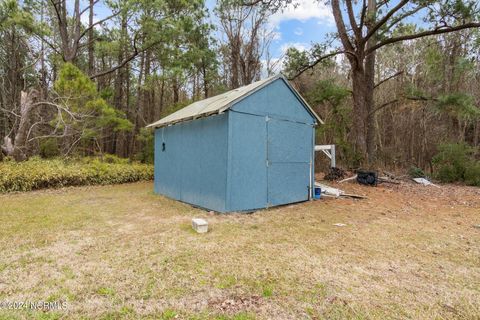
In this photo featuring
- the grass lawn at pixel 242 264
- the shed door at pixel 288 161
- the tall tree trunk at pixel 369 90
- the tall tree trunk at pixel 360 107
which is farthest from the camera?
the tall tree trunk at pixel 369 90

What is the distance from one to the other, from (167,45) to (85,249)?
11553 mm

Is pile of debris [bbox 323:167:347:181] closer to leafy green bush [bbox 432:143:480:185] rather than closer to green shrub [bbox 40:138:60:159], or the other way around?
leafy green bush [bbox 432:143:480:185]

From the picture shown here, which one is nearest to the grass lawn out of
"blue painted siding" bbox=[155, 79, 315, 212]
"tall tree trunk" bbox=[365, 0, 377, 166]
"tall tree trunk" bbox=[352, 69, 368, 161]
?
"blue painted siding" bbox=[155, 79, 315, 212]

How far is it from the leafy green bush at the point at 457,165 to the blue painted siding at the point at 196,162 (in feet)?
32.5

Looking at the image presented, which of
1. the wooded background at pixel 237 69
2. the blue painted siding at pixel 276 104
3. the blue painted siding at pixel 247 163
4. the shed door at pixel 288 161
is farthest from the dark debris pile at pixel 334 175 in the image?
the blue painted siding at pixel 247 163

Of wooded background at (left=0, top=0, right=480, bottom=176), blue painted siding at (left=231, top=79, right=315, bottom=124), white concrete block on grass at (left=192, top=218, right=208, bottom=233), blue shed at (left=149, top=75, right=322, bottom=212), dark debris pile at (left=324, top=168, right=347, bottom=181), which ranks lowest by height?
white concrete block on grass at (left=192, top=218, right=208, bottom=233)

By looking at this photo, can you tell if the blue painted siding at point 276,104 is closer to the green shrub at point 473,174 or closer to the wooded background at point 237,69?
the wooded background at point 237,69

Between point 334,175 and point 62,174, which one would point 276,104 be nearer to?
point 334,175

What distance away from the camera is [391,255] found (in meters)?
3.50

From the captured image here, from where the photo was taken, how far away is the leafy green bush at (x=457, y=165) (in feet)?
32.7

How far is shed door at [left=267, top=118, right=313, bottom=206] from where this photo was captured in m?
6.29

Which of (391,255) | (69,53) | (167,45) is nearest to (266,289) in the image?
(391,255)

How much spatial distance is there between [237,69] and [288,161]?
9806mm

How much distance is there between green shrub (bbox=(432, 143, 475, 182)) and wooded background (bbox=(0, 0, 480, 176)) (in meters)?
0.11
